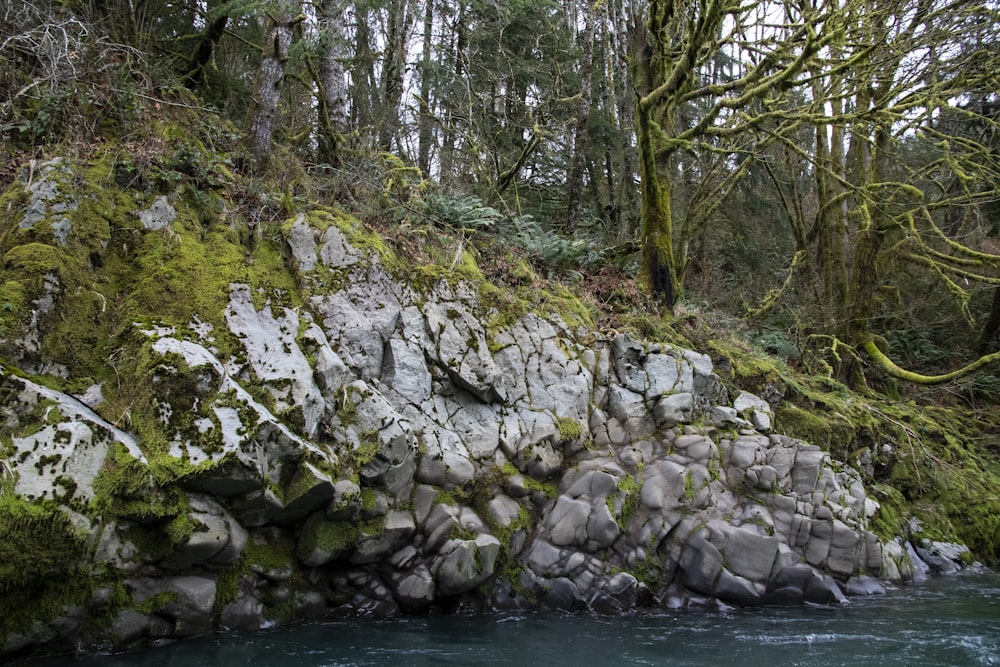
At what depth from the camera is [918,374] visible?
11.5m

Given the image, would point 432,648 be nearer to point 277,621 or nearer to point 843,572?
point 277,621

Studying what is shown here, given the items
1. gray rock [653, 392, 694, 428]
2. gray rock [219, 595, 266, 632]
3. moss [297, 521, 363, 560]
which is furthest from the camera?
gray rock [653, 392, 694, 428]

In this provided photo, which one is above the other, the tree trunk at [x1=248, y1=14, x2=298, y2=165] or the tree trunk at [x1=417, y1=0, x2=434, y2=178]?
the tree trunk at [x1=417, y1=0, x2=434, y2=178]

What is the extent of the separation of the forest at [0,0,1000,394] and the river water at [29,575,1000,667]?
4313 mm

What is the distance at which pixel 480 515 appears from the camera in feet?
20.1

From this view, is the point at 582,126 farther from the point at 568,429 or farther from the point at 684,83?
the point at 568,429

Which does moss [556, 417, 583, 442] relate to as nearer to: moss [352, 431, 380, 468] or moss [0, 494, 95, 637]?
moss [352, 431, 380, 468]

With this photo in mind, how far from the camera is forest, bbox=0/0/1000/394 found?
6.83 m

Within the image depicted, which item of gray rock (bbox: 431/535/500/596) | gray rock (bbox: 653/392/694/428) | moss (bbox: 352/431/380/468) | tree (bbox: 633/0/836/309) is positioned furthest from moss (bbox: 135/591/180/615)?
tree (bbox: 633/0/836/309)

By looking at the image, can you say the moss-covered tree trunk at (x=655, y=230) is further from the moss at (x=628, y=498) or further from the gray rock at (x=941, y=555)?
the gray rock at (x=941, y=555)

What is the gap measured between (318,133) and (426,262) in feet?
11.4

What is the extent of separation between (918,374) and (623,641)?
32.0ft

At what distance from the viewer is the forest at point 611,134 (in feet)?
22.4

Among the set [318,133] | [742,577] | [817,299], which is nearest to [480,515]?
[742,577]
